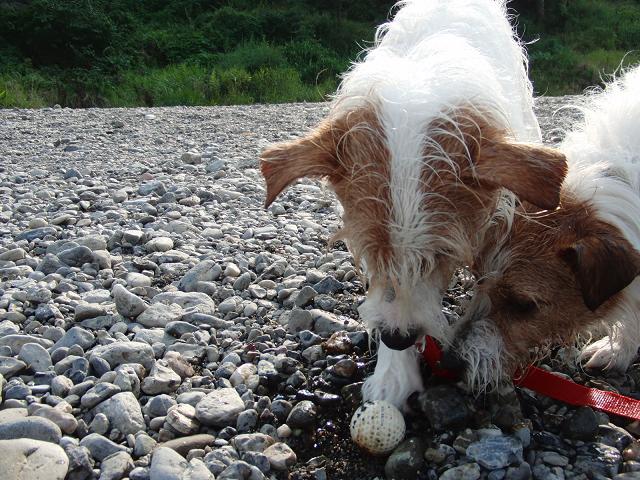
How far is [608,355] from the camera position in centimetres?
413

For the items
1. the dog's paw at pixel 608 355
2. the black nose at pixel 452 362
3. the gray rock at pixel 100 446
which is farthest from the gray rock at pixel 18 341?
the dog's paw at pixel 608 355

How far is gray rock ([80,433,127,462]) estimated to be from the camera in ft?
10.4

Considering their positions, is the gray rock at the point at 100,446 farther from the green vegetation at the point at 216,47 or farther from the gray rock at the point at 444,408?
the green vegetation at the point at 216,47

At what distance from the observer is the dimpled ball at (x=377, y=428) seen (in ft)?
10.7

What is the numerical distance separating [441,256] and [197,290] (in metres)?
2.19

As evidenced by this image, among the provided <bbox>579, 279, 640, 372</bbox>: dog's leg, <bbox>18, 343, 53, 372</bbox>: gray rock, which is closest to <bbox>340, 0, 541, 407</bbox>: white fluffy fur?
<bbox>579, 279, 640, 372</bbox>: dog's leg

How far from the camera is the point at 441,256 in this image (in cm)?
340

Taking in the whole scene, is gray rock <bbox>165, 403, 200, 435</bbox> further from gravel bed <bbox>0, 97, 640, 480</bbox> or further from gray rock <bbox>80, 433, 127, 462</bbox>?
gray rock <bbox>80, 433, 127, 462</bbox>

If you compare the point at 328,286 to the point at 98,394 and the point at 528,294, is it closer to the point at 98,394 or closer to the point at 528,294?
the point at 528,294

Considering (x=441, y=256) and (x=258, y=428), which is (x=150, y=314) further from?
(x=441, y=256)

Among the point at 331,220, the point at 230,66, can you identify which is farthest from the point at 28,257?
the point at 230,66

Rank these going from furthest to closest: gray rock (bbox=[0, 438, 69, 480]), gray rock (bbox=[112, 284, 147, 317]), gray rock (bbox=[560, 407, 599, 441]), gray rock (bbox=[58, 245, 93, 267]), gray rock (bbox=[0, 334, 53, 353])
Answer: gray rock (bbox=[58, 245, 93, 267]) → gray rock (bbox=[112, 284, 147, 317]) → gray rock (bbox=[0, 334, 53, 353]) → gray rock (bbox=[560, 407, 599, 441]) → gray rock (bbox=[0, 438, 69, 480])

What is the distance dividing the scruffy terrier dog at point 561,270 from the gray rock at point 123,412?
1712 millimetres

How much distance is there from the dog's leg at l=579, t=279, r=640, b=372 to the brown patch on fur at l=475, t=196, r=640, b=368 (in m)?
0.10
